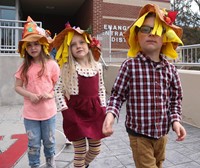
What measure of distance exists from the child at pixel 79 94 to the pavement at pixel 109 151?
0.74m

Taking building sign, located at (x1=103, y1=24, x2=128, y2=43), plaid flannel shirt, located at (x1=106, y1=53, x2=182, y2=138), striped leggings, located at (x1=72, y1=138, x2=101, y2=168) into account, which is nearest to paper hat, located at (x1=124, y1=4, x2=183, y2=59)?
plaid flannel shirt, located at (x1=106, y1=53, x2=182, y2=138)

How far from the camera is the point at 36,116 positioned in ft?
9.21

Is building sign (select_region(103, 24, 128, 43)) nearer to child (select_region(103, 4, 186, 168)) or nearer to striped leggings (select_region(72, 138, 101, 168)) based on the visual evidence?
striped leggings (select_region(72, 138, 101, 168))

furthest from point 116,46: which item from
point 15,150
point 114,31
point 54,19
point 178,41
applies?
point 178,41

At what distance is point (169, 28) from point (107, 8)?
47.0 feet

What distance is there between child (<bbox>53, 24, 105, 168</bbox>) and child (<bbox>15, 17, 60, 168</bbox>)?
0.21 metres

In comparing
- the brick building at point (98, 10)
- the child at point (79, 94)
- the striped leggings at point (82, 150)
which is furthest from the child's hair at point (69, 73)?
the brick building at point (98, 10)

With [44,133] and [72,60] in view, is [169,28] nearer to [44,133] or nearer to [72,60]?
[72,60]

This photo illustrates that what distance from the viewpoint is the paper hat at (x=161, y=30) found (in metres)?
1.92

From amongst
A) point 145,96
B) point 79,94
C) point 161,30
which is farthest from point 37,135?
point 161,30

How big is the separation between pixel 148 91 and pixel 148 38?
0.38 metres

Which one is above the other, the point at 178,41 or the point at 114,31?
the point at 114,31

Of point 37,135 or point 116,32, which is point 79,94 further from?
point 116,32

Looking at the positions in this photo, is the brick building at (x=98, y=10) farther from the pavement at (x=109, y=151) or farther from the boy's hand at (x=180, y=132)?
the boy's hand at (x=180, y=132)
